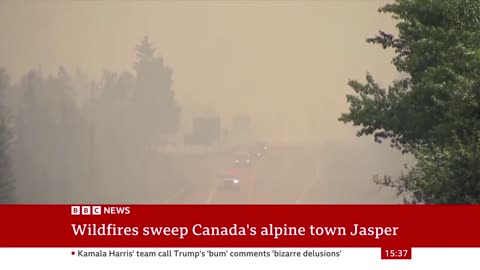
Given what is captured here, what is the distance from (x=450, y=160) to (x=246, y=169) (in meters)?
101

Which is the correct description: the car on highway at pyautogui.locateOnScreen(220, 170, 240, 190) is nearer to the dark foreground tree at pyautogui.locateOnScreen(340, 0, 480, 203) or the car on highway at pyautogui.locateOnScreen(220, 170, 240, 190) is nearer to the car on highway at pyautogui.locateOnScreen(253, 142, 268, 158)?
the car on highway at pyautogui.locateOnScreen(253, 142, 268, 158)

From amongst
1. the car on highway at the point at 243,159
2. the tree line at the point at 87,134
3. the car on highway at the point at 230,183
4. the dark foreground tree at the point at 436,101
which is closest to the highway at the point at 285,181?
the car on highway at the point at 230,183

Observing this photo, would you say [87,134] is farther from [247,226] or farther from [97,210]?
[247,226]

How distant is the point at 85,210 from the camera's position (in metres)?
18.3

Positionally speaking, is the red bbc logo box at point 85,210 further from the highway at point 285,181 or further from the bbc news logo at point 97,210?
the highway at point 285,181

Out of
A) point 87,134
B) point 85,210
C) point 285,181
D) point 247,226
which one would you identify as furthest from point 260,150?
point 247,226

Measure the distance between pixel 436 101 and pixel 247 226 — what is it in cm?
677

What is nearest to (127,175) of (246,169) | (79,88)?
(246,169)
